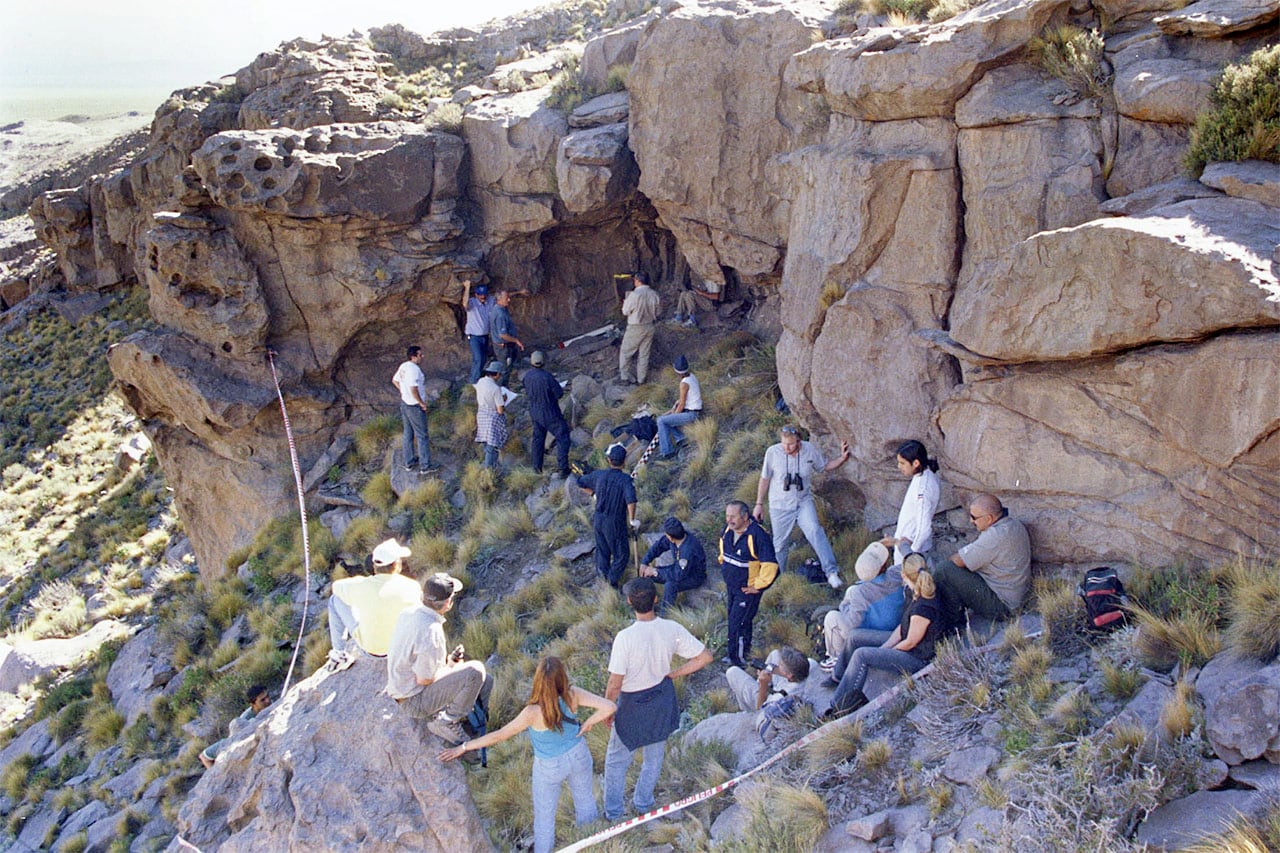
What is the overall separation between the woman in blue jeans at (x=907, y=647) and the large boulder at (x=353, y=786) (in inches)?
114

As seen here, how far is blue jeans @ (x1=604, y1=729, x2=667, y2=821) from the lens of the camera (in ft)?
22.2

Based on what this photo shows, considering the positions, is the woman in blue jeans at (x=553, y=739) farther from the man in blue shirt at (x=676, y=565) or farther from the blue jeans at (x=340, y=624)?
the man in blue shirt at (x=676, y=565)

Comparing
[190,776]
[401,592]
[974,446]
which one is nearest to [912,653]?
[974,446]

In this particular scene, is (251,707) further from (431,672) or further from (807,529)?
(807,529)

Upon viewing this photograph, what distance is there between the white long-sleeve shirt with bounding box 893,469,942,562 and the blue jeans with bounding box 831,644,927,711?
1.25 meters

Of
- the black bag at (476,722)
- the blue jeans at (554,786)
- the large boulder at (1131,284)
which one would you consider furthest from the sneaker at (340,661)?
the large boulder at (1131,284)

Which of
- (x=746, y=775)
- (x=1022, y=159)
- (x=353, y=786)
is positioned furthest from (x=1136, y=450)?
(x=353, y=786)

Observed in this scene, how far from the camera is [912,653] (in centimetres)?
705

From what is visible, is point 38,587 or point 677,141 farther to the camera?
point 38,587

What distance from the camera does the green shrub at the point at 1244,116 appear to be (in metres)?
7.11

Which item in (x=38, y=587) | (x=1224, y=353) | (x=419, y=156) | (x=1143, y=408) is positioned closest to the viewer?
→ (x=1224, y=353)

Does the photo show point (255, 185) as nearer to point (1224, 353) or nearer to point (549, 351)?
point (549, 351)

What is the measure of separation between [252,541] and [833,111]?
1206 cm

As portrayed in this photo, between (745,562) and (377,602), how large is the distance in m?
3.16
